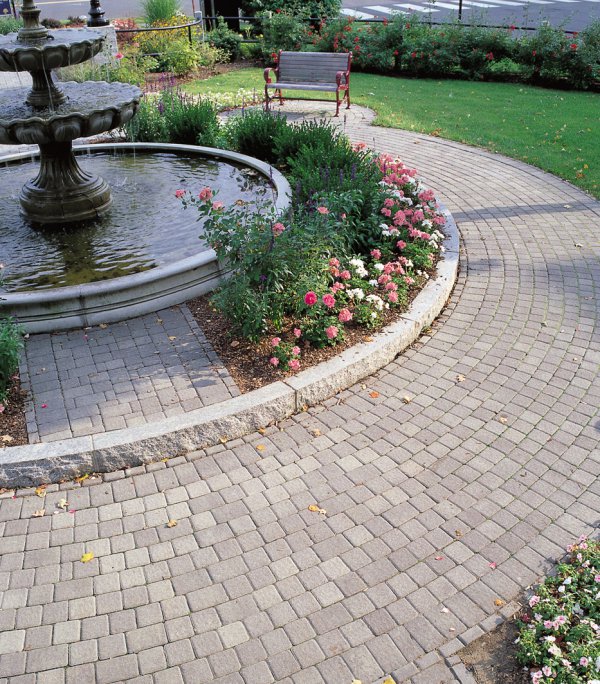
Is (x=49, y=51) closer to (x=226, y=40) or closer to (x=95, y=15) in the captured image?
(x=95, y=15)

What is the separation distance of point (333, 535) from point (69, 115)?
15.6ft

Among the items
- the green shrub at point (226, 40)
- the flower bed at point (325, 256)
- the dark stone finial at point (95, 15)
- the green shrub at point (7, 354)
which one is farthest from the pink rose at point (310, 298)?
the green shrub at point (226, 40)

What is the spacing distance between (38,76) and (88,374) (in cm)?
376

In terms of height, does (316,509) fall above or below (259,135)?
below

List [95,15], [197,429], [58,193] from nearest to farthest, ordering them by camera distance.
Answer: [197,429], [58,193], [95,15]

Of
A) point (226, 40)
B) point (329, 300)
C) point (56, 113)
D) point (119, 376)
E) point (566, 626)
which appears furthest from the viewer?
point (226, 40)

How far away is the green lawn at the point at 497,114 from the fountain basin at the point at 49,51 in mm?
6566

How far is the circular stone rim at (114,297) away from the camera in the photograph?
224 inches

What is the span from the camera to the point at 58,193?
24.8ft

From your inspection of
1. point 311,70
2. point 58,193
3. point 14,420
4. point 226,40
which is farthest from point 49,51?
point 226,40

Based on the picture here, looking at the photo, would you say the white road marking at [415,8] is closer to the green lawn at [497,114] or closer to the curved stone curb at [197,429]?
the green lawn at [497,114]

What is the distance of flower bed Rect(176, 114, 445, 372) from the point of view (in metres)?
5.47

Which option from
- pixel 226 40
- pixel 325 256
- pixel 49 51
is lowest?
pixel 325 256

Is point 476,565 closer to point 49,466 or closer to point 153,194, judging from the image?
point 49,466
